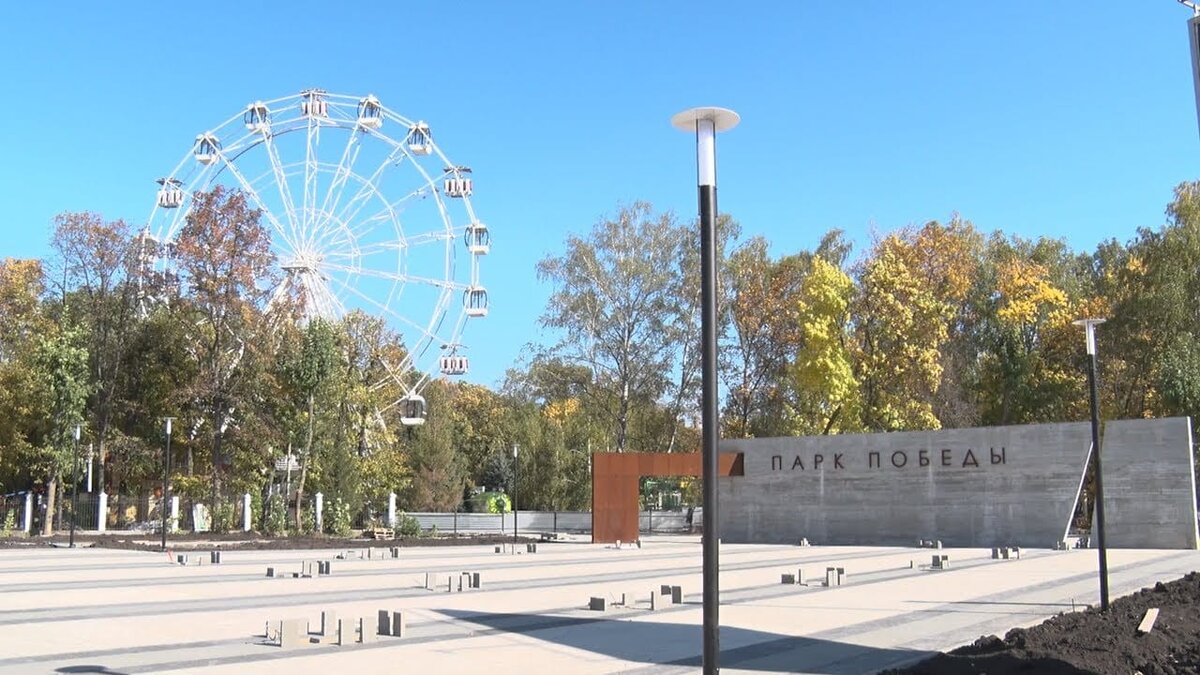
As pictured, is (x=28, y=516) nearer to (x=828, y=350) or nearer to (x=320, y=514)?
(x=320, y=514)

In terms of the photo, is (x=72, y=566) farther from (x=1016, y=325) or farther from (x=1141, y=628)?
(x=1016, y=325)

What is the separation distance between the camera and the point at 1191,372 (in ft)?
138

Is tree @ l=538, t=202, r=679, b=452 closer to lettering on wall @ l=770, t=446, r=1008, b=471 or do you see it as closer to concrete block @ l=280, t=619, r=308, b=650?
lettering on wall @ l=770, t=446, r=1008, b=471

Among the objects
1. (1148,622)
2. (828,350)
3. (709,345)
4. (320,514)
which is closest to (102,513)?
(320,514)

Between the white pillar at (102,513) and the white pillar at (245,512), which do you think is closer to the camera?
the white pillar at (245,512)

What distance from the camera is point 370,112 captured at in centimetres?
5041

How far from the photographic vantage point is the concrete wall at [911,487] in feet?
113

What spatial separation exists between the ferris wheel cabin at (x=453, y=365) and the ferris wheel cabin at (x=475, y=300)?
2182 mm

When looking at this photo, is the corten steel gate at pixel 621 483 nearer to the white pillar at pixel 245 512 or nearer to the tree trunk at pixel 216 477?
the white pillar at pixel 245 512

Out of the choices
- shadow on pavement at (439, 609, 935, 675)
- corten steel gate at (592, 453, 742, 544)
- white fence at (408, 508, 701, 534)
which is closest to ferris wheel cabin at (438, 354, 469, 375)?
white fence at (408, 508, 701, 534)

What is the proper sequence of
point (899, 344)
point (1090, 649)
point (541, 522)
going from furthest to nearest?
1. point (541, 522)
2. point (899, 344)
3. point (1090, 649)

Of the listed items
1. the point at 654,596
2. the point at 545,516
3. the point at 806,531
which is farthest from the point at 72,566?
the point at 545,516

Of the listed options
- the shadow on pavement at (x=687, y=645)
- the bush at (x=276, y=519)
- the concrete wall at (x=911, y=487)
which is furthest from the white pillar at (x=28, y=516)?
the shadow on pavement at (x=687, y=645)

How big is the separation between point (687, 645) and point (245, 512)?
34.9 m
